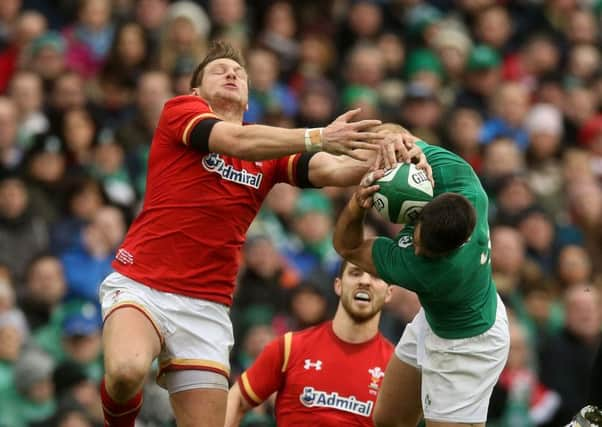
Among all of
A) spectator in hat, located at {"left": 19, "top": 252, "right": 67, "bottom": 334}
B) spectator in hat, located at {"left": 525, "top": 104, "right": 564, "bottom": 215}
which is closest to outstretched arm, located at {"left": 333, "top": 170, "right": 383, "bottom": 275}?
spectator in hat, located at {"left": 19, "top": 252, "right": 67, "bottom": 334}

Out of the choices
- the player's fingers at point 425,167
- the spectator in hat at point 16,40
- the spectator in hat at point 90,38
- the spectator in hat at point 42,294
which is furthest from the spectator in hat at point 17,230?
the player's fingers at point 425,167

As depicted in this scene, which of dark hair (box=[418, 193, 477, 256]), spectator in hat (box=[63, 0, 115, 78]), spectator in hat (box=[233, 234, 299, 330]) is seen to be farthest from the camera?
spectator in hat (box=[63, 0, 115, 78])

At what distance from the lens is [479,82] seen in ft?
53.7

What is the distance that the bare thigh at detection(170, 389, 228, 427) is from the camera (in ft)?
26.5

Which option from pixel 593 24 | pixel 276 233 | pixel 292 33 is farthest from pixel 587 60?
pixel 276 233

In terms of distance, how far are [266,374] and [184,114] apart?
190 cm

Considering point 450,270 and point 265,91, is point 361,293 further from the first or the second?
point 265,91

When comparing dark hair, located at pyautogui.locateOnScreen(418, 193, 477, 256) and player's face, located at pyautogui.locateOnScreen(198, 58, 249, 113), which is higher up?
player's face, located at pyautogui.locateOnScreen(198, 58, 249, 113)

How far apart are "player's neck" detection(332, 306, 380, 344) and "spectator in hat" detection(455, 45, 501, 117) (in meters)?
7.13

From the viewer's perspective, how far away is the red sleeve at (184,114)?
319 inches

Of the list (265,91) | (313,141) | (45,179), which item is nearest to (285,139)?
(313,141)

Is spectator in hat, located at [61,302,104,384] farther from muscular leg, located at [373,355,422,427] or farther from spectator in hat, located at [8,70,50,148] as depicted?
muscular leg, located at [373,355,422,427]

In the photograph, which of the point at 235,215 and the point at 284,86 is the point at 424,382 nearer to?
the point at 235,215

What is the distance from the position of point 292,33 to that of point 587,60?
3629 millimetres
